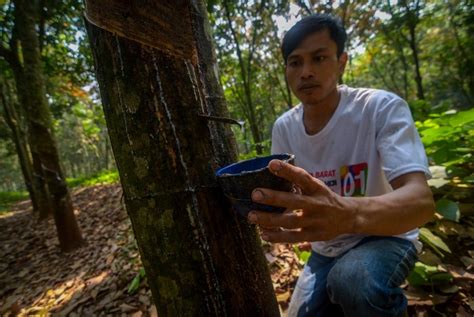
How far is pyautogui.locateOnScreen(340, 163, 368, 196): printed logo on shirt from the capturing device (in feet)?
5.75

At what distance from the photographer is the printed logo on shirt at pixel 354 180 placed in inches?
69.0

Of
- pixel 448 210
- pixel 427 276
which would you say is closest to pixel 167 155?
pixel 427 276

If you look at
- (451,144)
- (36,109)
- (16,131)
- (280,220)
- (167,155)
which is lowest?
(451,144)

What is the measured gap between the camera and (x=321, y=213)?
0.91 metres

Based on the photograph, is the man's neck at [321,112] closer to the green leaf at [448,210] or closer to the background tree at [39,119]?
the green leaf at [448,210]

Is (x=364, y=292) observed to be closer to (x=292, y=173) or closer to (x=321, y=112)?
(x=292, y=173)

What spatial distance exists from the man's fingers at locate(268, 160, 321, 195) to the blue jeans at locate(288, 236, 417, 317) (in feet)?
2.38

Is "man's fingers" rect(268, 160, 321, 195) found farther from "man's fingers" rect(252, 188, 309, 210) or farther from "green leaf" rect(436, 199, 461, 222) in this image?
"green leaf" rect(436, 199, 461, 222)

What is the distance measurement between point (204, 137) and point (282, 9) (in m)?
10.6

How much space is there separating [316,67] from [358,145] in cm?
54

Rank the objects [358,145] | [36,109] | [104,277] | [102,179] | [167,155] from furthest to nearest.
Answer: [102,179], [36,109], [104,277], [358,145], [167,155]

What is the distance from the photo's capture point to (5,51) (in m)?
5.45

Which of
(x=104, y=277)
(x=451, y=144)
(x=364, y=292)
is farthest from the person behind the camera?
(x=104, y=277)

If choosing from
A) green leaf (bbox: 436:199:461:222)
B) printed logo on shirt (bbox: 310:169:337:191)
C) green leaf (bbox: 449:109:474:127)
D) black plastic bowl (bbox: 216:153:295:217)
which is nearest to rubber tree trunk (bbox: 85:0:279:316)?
black plastic bowl (bbox: 216:153:295:217)
